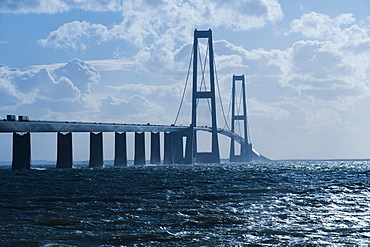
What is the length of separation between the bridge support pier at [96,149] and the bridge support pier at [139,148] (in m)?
13.0

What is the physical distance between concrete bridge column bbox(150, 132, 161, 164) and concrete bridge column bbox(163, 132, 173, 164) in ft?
13.8

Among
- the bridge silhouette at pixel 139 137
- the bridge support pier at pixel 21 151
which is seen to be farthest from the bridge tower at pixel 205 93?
the bridge support pier at pixel 21 151

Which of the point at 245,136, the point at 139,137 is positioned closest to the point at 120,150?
the point at 139,137

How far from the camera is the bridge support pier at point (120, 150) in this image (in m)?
79.6

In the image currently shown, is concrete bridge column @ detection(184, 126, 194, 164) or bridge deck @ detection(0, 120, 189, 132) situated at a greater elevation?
bridge deck @ detection(0, 120, 189, 132)

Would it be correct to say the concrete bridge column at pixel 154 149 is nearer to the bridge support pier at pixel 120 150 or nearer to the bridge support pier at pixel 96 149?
the bridge support pier at pixel 120 150

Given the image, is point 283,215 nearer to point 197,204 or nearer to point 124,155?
point 197,204

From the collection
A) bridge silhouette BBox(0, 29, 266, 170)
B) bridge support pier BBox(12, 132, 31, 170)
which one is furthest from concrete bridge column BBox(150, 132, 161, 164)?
bridge support pier BBox(12, 132, 31, 170)

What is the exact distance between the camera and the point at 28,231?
12.1 meters

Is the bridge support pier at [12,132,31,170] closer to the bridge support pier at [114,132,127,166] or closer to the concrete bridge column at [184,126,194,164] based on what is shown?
the bridge support pier at [114,132,127,166]

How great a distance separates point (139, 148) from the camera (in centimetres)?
8669

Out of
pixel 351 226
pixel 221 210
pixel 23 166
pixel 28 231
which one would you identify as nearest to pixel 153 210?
pixel 221 210

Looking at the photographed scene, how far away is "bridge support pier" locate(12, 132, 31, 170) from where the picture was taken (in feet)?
183

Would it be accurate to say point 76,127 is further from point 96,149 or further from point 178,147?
point 178,147
